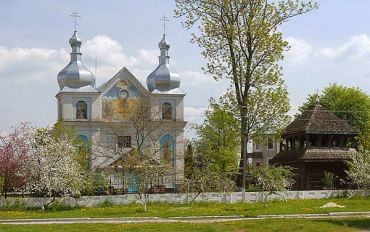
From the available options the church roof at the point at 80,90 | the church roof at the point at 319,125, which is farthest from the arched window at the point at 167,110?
the church roof at the point at 319,125

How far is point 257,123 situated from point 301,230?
25.4 metres

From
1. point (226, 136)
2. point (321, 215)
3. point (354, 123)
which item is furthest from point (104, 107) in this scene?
point (321, 215)

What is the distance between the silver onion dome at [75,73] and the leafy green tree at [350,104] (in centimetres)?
2380

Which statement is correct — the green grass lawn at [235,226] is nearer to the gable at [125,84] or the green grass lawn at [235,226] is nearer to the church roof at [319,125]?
the church roof at [319,125]

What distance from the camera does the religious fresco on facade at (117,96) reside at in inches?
2486

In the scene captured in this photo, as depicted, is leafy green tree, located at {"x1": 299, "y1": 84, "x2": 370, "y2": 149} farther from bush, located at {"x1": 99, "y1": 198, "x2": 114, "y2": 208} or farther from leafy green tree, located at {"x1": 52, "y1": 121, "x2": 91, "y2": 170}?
bush, located at {"x1": 99, "y1": 198, "x2": 114, "y2": 208}

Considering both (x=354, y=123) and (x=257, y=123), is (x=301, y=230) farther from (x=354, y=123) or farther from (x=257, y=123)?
(x=354, y=123)

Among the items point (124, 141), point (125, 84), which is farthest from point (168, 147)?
point (125, 84)

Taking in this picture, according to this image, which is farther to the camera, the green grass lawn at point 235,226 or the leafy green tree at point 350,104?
the leafy green tree at point 350,104

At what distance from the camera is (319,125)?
177 feet

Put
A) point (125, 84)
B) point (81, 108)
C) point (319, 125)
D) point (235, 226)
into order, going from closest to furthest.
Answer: point (235, 226), point (319, 125), point (81, 108), point (125, 84)

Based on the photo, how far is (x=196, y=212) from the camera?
110ft

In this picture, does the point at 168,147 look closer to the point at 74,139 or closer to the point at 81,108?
the point at 81,108

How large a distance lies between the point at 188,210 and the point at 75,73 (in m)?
32.7
